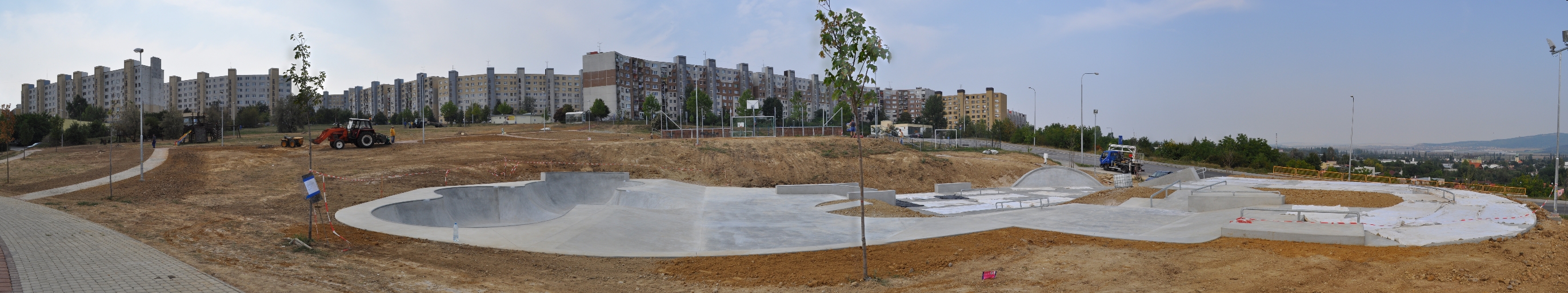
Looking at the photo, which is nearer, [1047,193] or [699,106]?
[1047,193]

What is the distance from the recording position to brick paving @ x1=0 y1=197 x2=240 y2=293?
22.7 feet

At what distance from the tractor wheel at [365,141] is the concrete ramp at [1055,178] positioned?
109ft

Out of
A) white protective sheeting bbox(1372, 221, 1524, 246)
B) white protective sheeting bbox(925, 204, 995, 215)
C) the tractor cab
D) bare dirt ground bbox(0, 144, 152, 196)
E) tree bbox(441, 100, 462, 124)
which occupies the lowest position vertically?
white protective sheeting bbox(925, 204, 995, 215)

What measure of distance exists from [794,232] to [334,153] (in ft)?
95.0

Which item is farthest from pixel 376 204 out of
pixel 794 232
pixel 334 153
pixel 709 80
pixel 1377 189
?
pixel 709 80

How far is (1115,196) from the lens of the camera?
2170 centimetres

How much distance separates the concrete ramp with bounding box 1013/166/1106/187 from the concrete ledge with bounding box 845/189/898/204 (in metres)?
11.4

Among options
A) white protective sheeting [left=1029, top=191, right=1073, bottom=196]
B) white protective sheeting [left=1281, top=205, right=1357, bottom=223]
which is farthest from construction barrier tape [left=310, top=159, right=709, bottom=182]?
white protective sheeting [left=1281, top=205, right=1357, bottom=223]

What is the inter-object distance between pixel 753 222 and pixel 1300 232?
1009 cm

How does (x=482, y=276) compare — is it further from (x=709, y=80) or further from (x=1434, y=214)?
(x=709, y=80)

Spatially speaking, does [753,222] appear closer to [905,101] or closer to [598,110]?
[598,110]

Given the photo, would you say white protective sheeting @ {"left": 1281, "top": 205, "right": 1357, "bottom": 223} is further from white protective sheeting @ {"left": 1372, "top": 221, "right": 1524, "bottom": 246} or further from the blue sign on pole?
the blue sign on pole

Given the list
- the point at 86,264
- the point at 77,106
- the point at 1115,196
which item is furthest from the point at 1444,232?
the point at 77,106

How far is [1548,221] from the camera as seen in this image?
1323 centimetres
